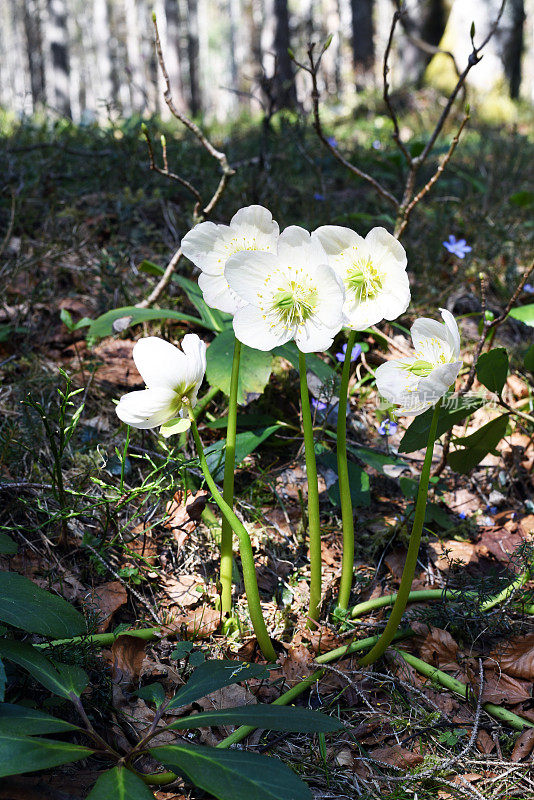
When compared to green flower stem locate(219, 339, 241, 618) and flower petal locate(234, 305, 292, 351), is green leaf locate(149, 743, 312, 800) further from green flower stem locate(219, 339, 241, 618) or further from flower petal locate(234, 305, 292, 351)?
flower petal locate(234, 305, 292, 351)

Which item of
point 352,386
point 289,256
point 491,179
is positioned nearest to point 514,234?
point 491,179

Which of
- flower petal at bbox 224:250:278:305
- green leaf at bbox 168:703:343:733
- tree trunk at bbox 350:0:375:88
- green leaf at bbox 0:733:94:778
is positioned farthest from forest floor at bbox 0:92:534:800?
tree trunk at bbox 350:0:375:88

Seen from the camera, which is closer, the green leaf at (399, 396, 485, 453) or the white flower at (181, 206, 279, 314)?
the white flower at (181, 206, 279, 314)

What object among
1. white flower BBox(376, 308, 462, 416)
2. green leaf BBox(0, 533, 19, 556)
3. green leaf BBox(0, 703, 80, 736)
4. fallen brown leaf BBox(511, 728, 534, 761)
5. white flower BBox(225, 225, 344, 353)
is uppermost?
white flower BBox(225, 225, 344, 353)

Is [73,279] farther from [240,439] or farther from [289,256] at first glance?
[289,256]

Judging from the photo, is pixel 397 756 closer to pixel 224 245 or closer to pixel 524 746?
pixel 524 746

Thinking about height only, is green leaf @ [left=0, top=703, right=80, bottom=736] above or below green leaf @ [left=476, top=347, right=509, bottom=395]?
below

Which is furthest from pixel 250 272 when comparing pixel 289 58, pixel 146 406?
pixel 289 58
